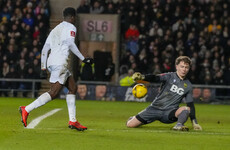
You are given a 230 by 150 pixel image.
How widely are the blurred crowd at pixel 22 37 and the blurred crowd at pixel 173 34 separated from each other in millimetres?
1878

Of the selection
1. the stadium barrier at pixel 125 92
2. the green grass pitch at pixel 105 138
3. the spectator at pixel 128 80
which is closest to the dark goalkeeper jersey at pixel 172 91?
the green grass pitch at pixel 105 138

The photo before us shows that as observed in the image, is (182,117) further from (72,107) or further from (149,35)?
(149,35)

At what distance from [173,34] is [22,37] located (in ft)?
20.9

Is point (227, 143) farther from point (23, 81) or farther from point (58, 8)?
point (58, 8)

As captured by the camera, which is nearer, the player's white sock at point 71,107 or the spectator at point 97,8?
the player's white sock at point 71,107

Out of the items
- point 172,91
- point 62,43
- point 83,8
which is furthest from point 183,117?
point 83,8

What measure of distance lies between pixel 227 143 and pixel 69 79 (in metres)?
3.21

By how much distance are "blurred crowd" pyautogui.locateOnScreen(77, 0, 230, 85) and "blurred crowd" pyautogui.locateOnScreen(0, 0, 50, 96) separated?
1.88 m

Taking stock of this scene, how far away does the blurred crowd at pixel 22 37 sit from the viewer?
23469 mm

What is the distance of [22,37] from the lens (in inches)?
983

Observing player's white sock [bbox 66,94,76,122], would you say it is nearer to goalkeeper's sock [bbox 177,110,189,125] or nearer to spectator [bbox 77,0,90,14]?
goalkeeper's sock [bbox 177,110,189,125]

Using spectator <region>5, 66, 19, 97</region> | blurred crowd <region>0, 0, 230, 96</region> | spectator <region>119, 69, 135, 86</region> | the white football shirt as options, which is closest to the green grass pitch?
the white football shirt

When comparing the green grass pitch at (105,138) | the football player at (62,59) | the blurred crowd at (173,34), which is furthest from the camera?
the blurred crowd at (173,34)

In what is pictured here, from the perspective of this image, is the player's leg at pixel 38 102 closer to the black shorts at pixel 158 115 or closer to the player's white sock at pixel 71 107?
the player's white sock at pixel 71 107
